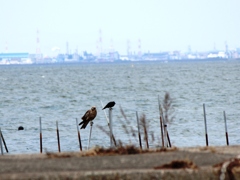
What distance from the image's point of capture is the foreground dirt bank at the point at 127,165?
695 centimetres

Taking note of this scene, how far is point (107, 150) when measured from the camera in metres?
8.36

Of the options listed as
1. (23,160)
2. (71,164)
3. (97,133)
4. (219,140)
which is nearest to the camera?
(71,164)

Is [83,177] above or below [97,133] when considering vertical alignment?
above

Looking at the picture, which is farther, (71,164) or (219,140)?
(219,140)

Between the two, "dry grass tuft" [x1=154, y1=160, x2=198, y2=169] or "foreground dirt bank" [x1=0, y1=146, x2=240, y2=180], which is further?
"dry grass tuft" [x1=154, y1=160, x2=198, y2=169]

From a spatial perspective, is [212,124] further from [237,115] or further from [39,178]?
[39,178]

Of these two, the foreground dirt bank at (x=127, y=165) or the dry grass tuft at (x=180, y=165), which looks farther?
the dry grass tuft at (x=180, y=165)

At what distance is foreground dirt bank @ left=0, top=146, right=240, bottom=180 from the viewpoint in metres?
6.95

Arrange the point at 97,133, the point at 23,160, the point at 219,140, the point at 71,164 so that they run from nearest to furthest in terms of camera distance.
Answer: the point at 71,164, the point at 23,160, the point at 219,140, the point at 97,133

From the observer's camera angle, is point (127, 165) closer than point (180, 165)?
No

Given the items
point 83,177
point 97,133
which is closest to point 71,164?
point 83,177

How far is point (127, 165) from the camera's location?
7.48 metres

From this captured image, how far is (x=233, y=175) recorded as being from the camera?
7.02m

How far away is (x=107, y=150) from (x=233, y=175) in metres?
1.69
